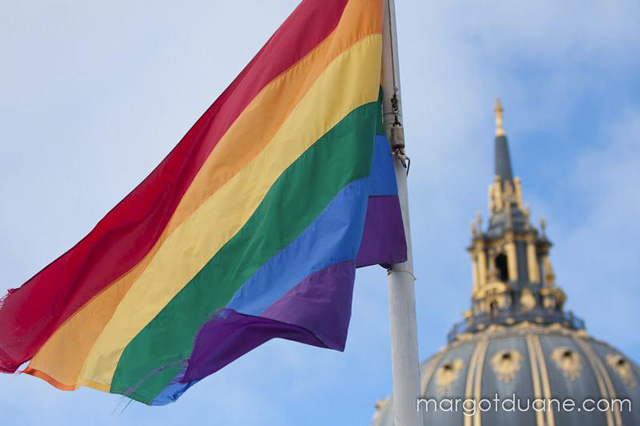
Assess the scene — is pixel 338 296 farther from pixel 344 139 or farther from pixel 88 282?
pixel 88 282

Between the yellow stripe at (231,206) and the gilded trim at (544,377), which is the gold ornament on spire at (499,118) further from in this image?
the yellow stripe at (231,206)

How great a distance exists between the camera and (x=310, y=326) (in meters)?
10.2

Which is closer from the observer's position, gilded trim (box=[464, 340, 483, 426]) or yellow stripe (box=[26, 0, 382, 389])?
yellow stripe (box=[26, 0, 382, 389])

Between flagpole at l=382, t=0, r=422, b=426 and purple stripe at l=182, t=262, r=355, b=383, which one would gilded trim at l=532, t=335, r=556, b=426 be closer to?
flagpole at l=382, t=0, r=422, b=426

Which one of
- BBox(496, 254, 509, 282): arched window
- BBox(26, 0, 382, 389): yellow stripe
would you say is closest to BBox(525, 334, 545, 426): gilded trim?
BBox(496, 254, 509, 282): arched window

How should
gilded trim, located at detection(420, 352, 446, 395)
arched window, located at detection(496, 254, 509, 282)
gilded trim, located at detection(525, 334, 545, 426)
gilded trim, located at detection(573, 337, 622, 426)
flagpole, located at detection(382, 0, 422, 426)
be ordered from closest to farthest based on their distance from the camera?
flagpole, located at detection(382, 0, 422, 426)
gilded trim, located at detection(573, 337, 622, 426)
gilded trim, located at detection(525, 334, 545, 426)
gilded trim, located at detection(420, 352, 446, 395)
arched window, located at detection(496, 254, 509, 282)

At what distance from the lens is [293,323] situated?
10273 millimetres

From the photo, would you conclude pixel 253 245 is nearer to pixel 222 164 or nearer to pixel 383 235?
pixel 383 235

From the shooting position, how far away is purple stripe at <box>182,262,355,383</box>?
10.2 m

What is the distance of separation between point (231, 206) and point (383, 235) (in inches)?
67.1

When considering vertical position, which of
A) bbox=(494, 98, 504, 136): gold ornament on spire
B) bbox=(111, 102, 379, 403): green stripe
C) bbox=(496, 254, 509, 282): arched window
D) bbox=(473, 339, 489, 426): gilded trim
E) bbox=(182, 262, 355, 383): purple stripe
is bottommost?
bbox=(182, 262, 355, 383): purple stripe

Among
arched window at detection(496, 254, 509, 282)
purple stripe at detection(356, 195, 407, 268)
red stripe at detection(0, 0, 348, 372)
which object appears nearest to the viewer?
purple stripe at detection(356, 195, 407, 268)

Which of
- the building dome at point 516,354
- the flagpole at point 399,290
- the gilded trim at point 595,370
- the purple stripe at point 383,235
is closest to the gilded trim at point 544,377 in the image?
the building dome at point 516,354

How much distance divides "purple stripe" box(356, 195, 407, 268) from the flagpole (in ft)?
0.65
